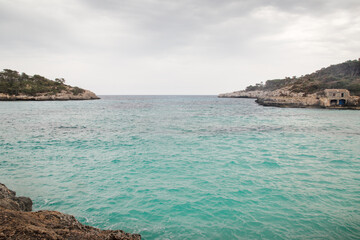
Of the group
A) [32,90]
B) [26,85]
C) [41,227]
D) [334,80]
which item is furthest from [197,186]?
[26,85]

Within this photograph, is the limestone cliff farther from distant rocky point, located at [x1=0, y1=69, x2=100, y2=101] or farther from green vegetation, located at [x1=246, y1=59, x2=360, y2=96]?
green vegetation, located at [x1=246, y1=59, x2=360, y2=96]

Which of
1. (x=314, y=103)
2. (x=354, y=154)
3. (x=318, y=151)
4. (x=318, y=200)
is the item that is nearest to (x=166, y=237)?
(x=318, y=200)

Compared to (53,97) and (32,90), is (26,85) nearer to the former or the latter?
(32,90)

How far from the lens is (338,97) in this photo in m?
59.0

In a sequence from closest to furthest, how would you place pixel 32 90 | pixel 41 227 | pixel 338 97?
1. pixel 41 227
2. pixel 338 97
3. pixel 32 90

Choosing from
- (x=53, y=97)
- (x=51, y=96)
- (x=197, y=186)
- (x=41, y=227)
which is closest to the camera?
(x=41, y=227)

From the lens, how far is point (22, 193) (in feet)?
28.7

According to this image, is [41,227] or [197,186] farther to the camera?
[197,186]

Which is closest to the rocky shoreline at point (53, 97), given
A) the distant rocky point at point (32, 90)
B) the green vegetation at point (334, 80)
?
the distant rocky point at point (32, 90)

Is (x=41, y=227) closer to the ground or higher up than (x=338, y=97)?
closer to the ground

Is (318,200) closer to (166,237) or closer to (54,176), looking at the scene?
(166,237)

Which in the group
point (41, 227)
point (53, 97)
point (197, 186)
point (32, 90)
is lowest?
point (197, 186)

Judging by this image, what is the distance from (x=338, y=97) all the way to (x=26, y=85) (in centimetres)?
14851

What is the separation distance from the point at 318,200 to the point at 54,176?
42.4 feet
